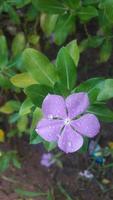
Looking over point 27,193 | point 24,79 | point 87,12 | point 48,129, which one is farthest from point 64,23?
point 27,193

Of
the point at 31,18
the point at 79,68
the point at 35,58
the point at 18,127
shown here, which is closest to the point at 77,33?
the point at 79,68

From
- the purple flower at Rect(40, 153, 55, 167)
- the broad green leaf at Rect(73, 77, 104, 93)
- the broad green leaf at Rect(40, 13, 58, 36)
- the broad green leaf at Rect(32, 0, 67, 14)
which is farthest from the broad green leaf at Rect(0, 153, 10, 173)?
the broad green leaf at Rect(73, 77, 104, 93)

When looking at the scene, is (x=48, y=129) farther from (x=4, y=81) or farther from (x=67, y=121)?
(x=4, y=81)

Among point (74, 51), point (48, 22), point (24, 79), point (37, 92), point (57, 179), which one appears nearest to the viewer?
point (37, 92)

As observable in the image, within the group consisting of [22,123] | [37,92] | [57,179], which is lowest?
[57,179]

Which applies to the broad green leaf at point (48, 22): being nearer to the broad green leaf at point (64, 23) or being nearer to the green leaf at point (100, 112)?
the broad green leaf at point (64, 23)

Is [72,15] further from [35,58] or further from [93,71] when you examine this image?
[93,71]

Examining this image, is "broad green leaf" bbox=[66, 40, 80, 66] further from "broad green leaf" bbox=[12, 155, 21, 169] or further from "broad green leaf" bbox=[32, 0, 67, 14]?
"broad green leaf" bbox=[12, 155, 21, 169]
